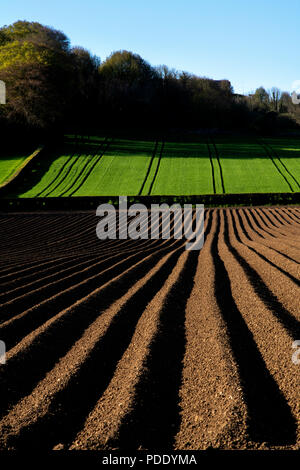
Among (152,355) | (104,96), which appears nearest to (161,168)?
(104,96)

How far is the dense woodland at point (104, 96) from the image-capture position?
3897 centimetres

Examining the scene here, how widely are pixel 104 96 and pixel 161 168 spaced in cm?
1867

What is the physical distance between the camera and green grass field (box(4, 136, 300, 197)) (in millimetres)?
32000

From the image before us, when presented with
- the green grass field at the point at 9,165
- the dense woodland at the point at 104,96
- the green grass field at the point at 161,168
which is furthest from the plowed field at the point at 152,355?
the dense woodland at the point at 104,96

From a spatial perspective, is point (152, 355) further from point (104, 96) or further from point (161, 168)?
point (104, 96)

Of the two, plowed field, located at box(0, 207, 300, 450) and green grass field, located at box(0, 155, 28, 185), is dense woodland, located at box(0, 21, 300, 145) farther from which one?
plowed field, located at box(0, 207, 300, 450)

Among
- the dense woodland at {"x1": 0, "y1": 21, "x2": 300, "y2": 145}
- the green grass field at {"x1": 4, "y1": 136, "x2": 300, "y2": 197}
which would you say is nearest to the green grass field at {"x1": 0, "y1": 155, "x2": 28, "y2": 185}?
the green grass field at {"x1": 4, "y1": 136, "x2": 300, "y2": 197}

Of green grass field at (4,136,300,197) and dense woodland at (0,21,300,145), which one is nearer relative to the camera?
green grass field at (4,136,300,197)

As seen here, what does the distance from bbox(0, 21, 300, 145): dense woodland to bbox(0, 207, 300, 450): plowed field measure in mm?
35510

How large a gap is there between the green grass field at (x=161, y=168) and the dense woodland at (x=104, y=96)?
5.00m

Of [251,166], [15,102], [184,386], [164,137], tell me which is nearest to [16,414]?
[184,386]

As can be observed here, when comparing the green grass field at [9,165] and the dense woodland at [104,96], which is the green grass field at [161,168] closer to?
A: the green grass field at [9,165]

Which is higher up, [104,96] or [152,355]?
[104,96]

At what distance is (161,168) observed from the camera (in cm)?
3688
